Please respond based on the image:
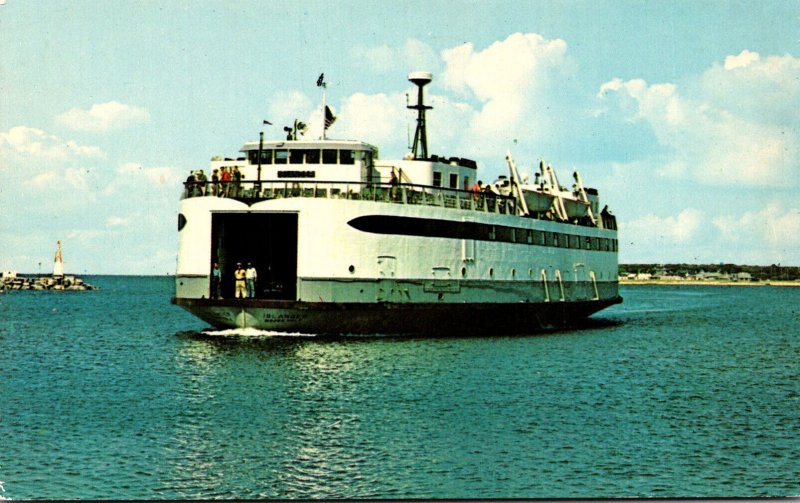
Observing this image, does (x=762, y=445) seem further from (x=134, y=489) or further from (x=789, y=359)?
(x=789, y=359)

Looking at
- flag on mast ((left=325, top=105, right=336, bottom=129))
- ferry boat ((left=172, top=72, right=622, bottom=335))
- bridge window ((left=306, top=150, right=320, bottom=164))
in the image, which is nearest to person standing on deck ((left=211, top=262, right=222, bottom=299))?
ferry boat ((left=172, top=72, right=622, bottom=335))

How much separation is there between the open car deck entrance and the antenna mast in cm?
844

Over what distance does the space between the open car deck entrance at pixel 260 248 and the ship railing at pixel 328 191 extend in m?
0.81

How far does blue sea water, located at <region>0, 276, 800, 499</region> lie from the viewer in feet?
58.0

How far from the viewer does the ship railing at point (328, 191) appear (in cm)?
3503

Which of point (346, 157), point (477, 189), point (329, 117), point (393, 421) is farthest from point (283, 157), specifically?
point (393, 421)

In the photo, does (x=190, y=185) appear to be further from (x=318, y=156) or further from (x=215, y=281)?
(x=318, y=156)

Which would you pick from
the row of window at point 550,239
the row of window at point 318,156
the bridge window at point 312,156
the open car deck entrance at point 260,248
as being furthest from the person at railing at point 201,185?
the row of window at point 550,239

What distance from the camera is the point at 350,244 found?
34781mm

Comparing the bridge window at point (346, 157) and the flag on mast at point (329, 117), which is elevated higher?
the flag on mast at point (329, 117)

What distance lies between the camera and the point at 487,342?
37.5 metres

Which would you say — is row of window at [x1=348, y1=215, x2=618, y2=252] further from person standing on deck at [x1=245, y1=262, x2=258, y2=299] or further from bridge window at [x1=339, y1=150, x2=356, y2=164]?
person standing on deck at [x1=245, y1=262, x2=258, y2=299]

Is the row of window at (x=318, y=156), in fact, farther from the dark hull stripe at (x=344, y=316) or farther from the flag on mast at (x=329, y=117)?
the dark hull stripe at (x=344, y=316)

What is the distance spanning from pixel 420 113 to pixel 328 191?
12.1m
